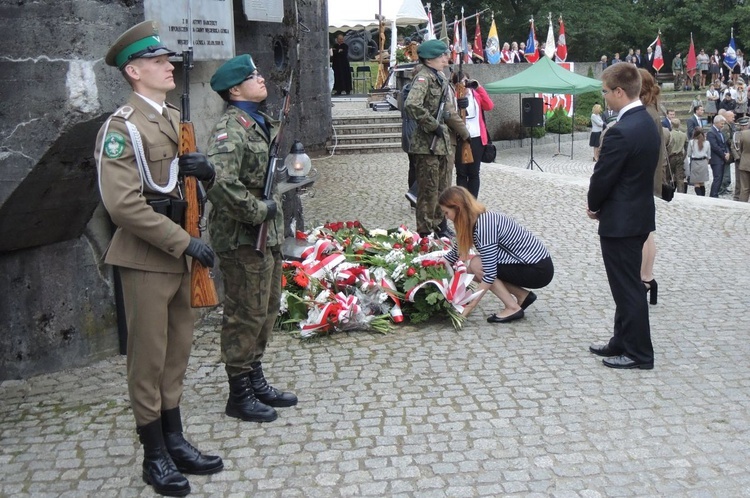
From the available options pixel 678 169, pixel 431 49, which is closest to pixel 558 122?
pixel 678 169

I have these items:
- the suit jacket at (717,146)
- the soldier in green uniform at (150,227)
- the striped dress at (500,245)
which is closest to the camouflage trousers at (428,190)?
the striped dress at (500,245)

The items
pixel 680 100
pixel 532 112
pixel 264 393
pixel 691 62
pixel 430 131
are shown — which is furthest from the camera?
pixel 691 62

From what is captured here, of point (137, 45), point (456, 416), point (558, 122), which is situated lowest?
point (456, 416)

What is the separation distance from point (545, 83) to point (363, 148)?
480cm

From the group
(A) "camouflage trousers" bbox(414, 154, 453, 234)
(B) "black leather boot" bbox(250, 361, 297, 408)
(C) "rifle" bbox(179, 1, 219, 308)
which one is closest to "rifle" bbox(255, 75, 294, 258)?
(C) "rifle" bbox(179, 1, 219, 308)

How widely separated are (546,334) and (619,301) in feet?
2.95

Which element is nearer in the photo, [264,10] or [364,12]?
[264,10]

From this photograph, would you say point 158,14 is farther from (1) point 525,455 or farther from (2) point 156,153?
(1) point 525,455

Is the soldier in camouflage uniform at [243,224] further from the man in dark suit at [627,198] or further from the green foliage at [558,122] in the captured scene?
the green foliage at [558,122]

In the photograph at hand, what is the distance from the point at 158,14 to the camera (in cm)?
588

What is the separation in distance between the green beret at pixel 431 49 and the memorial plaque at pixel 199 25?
8.68 feet

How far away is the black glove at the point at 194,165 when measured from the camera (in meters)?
4.08

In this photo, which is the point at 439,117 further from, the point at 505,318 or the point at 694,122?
the point at 694,122

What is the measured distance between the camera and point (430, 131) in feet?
29.1
